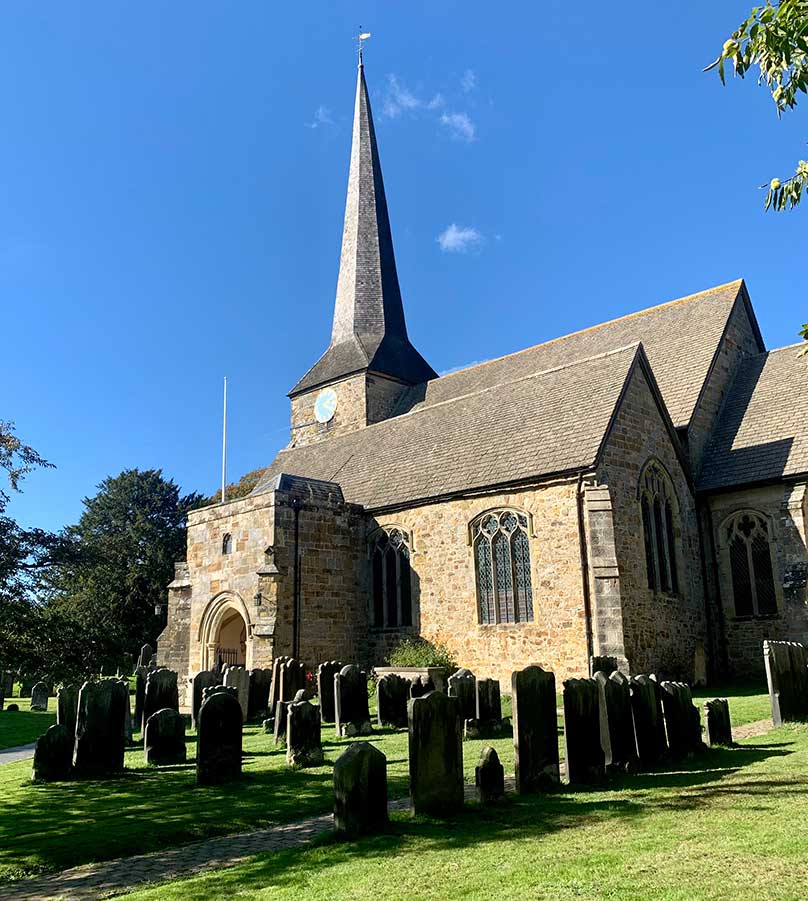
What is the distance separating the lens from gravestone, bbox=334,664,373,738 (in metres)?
14.2

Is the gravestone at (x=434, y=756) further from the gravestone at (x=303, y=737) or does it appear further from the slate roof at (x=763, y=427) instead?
the slate roof at (x=763, y=427)

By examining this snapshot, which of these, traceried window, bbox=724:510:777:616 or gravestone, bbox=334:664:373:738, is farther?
traceried window, bbox=724:510:777:616

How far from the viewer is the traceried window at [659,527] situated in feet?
66.0

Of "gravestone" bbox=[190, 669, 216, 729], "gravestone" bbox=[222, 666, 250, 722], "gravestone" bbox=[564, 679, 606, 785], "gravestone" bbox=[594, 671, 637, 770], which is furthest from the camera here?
"gravestone" bbox=[222, 666, 250, 722]

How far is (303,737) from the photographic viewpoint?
36.0 ft

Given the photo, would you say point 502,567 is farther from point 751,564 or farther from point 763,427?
point 763,427

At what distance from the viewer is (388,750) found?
11969 millimetres

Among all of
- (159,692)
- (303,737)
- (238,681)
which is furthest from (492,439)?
(303,737)

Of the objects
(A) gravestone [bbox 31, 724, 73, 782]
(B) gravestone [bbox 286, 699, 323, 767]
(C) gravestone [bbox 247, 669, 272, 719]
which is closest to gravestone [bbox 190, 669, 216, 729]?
(C) gravestone [bbox 247, 669, 272, 719]

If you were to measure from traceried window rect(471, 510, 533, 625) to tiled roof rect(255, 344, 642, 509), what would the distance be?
3.32 feet

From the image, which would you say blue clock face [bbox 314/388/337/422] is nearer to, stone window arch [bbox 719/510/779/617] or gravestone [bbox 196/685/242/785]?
stone window arch [bbox 719/510/779/617]

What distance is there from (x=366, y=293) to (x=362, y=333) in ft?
7.55

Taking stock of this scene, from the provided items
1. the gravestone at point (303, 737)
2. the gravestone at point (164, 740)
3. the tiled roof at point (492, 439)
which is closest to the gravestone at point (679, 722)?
the gravestone at point (303, 737)

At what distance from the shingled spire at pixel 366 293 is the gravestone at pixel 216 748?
2783cm
